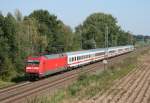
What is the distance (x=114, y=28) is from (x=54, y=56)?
327 ft

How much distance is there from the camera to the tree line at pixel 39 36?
4297 cm

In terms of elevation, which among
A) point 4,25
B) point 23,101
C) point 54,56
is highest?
point 4,25


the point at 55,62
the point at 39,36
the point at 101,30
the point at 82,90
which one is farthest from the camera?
the point at 101,30

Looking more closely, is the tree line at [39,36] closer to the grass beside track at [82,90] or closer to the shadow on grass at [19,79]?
the shadow on grass at [19,79]

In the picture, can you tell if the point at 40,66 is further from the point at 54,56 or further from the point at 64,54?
the point at 64,54


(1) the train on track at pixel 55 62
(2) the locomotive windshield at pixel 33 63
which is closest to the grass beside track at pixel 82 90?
(1) the train on track at pixel 55 62

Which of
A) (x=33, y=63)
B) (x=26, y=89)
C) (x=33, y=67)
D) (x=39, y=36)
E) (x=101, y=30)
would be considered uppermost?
(x=101, y=30)

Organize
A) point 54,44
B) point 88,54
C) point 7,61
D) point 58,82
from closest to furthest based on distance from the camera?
1. point 58,82
2. point 7,61
3. point 88,54
4. point 54,44

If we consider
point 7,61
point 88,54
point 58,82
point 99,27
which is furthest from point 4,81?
point 99,27

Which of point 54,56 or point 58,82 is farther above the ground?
point 54,56

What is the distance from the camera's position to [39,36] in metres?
67.5

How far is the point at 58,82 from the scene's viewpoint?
1464 inches

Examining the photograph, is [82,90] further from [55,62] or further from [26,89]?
[55,62]

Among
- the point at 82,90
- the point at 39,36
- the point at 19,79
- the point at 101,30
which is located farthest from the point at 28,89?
the point at 101,30
